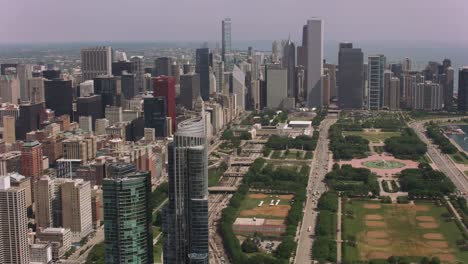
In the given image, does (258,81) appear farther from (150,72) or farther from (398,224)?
(398,224)

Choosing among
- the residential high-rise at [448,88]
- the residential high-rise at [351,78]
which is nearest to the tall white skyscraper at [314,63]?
the residential high-rise at [351,78]

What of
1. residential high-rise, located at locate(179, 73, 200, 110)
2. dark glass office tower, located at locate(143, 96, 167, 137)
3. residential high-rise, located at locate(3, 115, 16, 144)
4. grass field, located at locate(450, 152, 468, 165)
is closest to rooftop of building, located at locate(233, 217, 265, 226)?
dark glass office tower, located at locate(143, 96, 167, 137)

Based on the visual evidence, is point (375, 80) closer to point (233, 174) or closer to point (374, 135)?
point (374, 135)

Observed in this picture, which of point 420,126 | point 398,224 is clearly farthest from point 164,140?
point 420,126

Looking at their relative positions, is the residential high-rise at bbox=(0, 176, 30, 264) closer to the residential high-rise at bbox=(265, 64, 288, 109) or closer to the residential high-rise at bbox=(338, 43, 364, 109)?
the residential high-rise at bbox=(265, 64, 288, 109)

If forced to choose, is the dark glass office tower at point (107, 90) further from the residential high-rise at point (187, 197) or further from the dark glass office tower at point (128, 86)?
the residential high-rise at point (187, 197)

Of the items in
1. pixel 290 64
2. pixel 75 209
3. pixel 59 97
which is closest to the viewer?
pixel 75 209

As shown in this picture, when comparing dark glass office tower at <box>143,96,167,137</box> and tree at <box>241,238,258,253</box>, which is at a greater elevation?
dark glass office tower at <box>143,96,167,137</box>

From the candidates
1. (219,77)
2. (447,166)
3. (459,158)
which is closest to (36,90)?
(219,77)
